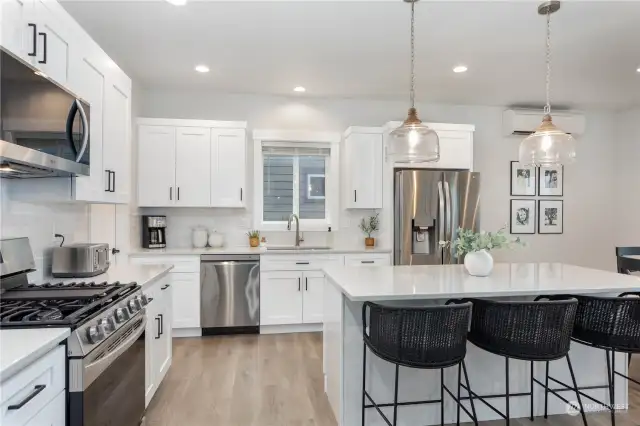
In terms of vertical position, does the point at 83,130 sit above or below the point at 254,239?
above

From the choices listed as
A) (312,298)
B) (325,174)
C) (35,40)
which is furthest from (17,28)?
(325,174)

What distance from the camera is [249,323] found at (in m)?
4.20

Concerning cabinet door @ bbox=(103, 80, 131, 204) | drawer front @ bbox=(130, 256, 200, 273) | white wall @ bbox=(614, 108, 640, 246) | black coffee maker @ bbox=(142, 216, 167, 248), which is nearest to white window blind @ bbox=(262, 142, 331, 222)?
drawer front @ bbox=(130, 256, 200, 273)

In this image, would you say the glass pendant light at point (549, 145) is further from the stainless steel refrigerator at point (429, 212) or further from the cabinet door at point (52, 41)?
the cabinet door at point (52, 41)

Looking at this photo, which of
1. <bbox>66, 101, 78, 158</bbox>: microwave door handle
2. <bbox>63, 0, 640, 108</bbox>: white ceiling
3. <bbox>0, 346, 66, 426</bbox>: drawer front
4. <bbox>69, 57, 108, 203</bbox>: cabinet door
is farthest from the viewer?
<bbox>63, 0, 640, 108</bbox>: white ceiling

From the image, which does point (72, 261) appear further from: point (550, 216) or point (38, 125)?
point (550, 216)

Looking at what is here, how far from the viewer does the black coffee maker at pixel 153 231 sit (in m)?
4.29

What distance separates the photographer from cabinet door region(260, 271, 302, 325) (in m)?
4.21

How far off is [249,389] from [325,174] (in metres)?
2.80

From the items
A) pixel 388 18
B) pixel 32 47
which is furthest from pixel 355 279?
pixel 32 47

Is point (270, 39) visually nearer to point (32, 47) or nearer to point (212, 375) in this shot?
point (32, 47)

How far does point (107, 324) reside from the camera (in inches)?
68.0

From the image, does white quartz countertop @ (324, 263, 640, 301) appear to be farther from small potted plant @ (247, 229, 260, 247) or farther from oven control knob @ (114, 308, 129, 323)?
small potted plant @ (247, 229, 260, 247)

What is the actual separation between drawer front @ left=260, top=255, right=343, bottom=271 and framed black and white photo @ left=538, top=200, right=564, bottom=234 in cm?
298
